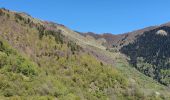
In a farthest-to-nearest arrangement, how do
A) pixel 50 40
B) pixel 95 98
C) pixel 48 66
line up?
pixel 50 40 < pixel 48 66 < pixel 95 98

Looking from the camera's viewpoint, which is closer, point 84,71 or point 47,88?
point 47,88

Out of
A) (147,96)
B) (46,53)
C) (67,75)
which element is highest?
(46,53)

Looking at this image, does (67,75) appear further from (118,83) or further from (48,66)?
(118,83)

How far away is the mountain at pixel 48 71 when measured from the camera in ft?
297

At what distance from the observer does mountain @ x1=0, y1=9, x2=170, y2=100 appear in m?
90.4

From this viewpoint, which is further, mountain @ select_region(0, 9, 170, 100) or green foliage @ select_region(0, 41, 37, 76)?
green foliage @ select_region(0, 41, 37, 76)

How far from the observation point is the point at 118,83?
131 metres

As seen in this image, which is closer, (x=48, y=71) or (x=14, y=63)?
(x=14, y=63)

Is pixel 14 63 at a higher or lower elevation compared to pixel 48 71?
higher

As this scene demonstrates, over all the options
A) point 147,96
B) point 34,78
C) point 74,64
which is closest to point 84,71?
point 74,64

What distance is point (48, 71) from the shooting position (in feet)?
368

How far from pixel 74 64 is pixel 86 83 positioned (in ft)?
42.9

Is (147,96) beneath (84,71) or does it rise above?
beneath

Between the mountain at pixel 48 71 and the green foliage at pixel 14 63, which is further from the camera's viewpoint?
the green foliage at pixel 14 63
